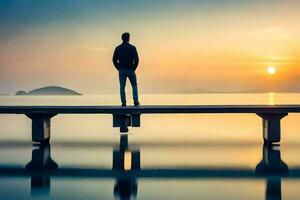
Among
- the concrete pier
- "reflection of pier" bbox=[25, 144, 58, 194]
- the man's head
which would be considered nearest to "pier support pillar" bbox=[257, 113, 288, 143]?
the concrete pier

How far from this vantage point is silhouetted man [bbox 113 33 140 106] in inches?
450

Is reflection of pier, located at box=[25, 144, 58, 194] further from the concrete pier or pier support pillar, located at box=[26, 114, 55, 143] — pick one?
the concrete pier

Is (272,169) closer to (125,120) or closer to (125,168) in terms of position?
(125,168)

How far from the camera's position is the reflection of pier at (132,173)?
223 inches

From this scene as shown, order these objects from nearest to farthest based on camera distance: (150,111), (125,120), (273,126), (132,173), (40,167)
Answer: (132,173), (40,167), (150,111), (273,126), (125,120)

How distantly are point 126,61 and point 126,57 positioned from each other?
103 millimetres

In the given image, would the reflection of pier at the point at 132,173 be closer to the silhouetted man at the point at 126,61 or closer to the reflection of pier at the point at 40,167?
the reflection of pier at the point at 40,167

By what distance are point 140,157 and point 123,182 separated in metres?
2.37

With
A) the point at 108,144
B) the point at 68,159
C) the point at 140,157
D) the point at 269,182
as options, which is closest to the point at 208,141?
the point at 108,144

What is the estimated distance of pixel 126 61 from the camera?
11.4 meters

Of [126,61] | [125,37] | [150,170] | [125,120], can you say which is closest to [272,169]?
[150,170]

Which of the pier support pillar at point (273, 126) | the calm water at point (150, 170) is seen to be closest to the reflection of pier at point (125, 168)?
the calm water at point (150, 170)

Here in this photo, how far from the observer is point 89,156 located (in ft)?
28.1

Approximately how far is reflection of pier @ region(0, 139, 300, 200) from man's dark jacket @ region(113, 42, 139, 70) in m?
3.80
